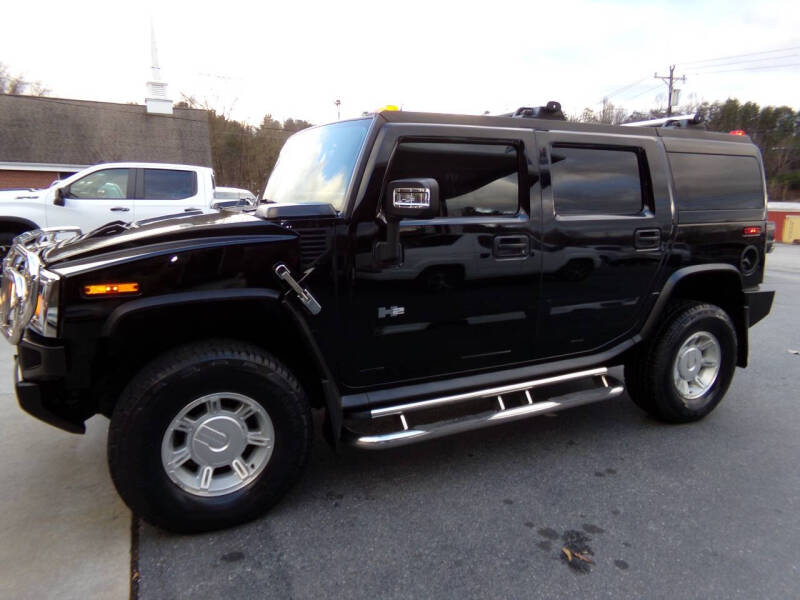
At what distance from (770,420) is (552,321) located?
7.15 ft

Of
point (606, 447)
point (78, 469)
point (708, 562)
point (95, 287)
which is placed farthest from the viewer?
point (606, 447)

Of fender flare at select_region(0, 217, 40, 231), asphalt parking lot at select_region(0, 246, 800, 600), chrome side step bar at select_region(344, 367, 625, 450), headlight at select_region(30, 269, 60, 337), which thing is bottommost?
asphalt parking lot at select_region(0, 246, 800, 600)

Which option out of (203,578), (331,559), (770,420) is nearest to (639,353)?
(770,420)

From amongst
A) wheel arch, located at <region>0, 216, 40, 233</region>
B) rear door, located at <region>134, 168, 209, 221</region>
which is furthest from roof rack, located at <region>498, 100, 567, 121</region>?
wheel arch, located at <region>0, 216, 40, 233</region>

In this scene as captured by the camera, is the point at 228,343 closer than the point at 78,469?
Yes

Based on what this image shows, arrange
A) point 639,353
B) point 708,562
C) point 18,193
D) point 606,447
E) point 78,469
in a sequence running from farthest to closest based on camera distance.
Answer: point 18,193
point 639,353
point 606,447
point 78,469
point 708,562

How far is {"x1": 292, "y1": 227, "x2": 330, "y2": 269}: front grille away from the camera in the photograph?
255 centimetres

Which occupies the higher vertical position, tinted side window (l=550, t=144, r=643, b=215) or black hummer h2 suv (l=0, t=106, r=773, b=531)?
tinted side window (l=550, t=144, r=643, b=215)

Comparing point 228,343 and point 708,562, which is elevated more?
point 228,343

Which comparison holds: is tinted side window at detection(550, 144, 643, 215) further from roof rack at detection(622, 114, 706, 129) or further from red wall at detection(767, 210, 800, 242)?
red wall at detection(767, 210, 800, 242)

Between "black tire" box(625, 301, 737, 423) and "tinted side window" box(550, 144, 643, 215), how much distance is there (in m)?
0.90

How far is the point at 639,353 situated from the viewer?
3758 mm

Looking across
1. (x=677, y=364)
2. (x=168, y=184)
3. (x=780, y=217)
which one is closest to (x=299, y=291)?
(x=677, y=364)

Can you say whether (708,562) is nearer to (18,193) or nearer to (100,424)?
(100,424)
